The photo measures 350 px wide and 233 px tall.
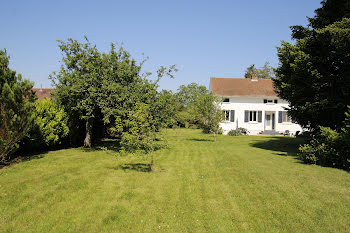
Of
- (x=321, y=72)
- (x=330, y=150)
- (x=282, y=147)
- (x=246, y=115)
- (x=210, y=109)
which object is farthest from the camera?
(x=246, y=115)

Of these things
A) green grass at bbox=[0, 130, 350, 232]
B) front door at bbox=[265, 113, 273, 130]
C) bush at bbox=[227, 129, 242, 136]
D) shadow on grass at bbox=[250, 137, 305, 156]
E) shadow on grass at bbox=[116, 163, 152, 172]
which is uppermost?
front door at bbox=[265, 113, 273, 130]

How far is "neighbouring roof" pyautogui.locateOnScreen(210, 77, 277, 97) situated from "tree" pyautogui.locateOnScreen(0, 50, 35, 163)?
2508cm

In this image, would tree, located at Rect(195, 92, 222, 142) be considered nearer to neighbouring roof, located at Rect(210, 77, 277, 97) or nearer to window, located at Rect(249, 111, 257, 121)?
neighbouring roof, located at Rect(210, 77, 277, 97)

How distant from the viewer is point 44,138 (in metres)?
14.1

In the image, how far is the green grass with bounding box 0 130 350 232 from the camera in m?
5.57

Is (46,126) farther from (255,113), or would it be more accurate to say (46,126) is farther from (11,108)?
(255,113)

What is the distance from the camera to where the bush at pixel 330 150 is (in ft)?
37.8

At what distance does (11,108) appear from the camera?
1043 centimetres

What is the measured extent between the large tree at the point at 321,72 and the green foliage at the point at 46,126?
1386 cm

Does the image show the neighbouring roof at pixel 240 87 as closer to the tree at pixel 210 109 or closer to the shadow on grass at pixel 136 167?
the tree at pixel 210 109

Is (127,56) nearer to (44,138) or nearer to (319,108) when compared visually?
(44,138)

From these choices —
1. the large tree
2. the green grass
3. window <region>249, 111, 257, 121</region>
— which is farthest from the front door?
the green grass

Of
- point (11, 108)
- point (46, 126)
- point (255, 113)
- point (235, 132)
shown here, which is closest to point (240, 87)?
point (255, 113)

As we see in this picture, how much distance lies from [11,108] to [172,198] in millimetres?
7994
